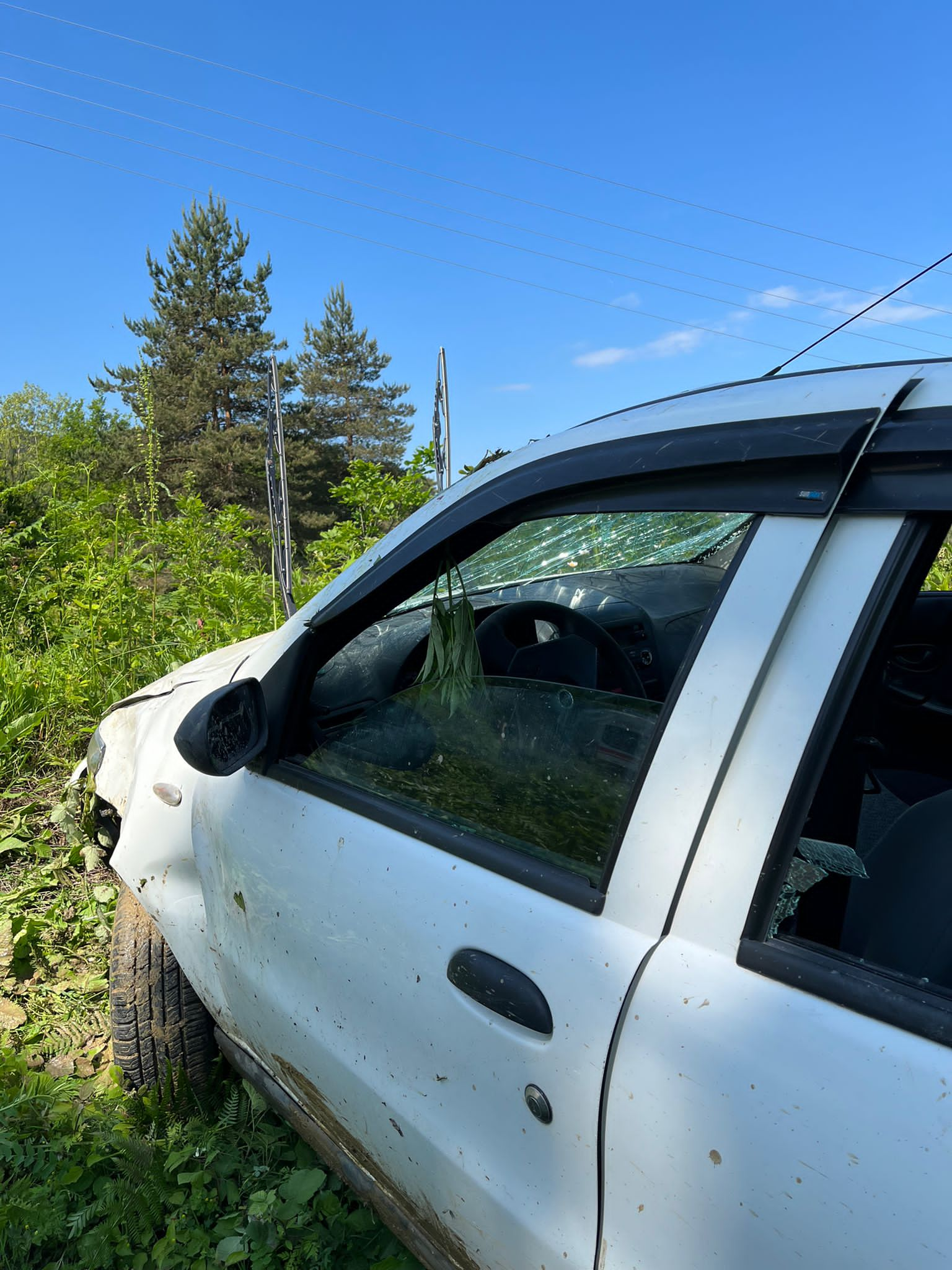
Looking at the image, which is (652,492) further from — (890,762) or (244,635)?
(244,635)

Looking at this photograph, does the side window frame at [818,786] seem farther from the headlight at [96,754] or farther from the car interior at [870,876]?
the headlight at [96,754]

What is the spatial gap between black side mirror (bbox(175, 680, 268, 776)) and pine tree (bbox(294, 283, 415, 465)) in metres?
34.4

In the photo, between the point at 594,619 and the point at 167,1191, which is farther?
the point at 594,619

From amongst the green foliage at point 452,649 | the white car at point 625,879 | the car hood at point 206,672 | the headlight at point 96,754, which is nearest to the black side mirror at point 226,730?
the white car at point 625,879

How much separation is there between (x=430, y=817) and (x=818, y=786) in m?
0.64

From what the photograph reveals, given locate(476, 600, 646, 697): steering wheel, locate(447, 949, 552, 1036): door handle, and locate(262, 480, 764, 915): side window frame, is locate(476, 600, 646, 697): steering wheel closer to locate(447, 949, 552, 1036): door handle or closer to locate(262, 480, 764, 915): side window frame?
locate(262, 480, 764, 915): side window frame

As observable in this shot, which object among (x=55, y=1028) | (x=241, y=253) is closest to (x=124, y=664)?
(x=55, y=1028)

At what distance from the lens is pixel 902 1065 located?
82 cm

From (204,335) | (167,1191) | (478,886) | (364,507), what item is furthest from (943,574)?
(204,335)

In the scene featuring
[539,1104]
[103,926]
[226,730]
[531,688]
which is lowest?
[103,926]

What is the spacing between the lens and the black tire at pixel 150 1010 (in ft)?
7.29

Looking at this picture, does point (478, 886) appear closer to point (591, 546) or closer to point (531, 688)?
point (531, 688)

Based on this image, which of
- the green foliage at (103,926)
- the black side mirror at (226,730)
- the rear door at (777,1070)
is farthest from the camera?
the green foliage at (103,926)

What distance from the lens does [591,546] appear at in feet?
6.53
